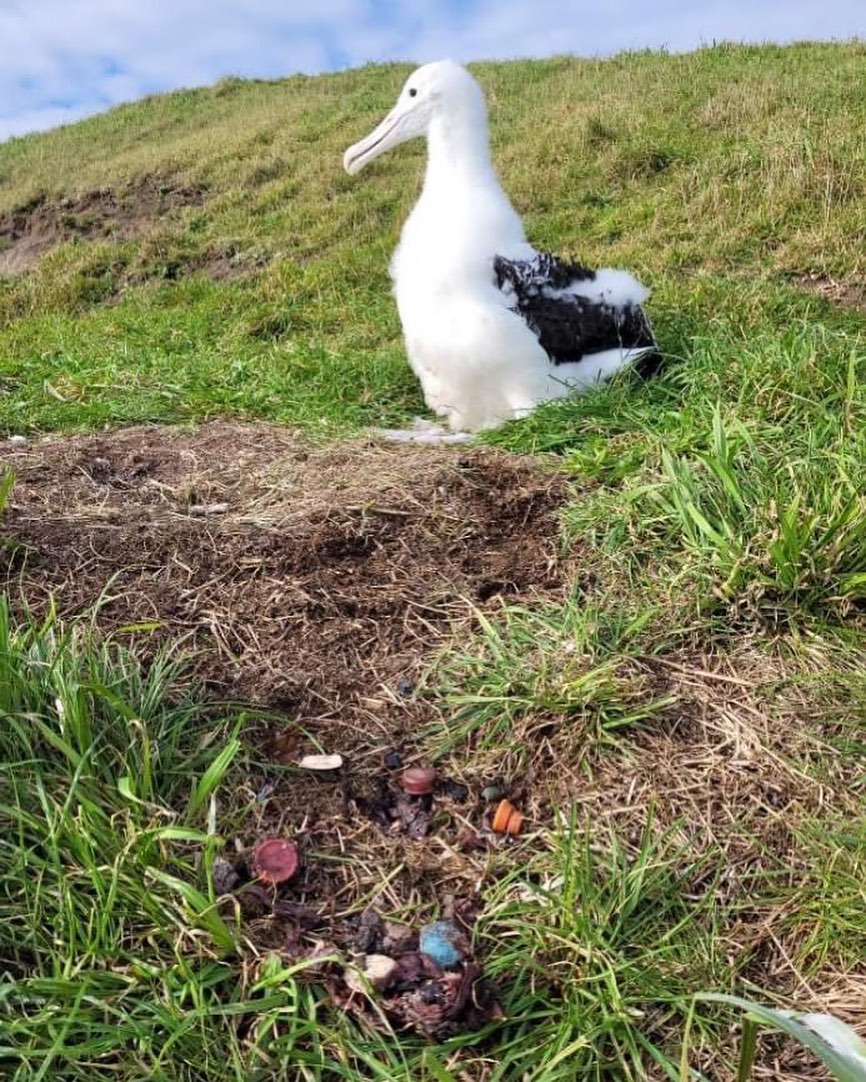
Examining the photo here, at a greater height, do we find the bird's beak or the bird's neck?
the bird's beak

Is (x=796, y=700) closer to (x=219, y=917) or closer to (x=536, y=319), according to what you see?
(x=219, y=917)

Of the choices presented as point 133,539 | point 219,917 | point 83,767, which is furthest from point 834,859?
point 133,539

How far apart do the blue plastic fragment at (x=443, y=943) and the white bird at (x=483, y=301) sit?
2.59 metres

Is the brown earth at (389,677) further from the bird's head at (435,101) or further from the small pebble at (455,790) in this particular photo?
the bird's head at (435,101)

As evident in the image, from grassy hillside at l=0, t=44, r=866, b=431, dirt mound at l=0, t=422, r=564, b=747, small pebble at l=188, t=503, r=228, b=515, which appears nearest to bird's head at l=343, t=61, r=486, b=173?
grassy hillside at l=0, t=44, r=866, b=431

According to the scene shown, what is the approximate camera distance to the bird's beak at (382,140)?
4.49 m

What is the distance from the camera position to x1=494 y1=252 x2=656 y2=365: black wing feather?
389 centimetres

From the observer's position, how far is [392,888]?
1.75m

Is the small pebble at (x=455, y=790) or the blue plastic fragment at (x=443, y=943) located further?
the small pebble at (x=455, y=790)

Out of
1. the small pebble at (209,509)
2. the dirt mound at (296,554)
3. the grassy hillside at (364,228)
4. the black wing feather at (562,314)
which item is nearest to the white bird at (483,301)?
the black wing feather at (562,314)

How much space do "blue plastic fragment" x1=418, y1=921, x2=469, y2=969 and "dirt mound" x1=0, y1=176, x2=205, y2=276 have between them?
11.0 meters

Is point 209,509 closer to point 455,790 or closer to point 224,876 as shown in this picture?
point 455,790

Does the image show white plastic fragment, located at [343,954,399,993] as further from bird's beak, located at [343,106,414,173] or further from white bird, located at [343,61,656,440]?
bird's beak, located at [343,106,414,173]

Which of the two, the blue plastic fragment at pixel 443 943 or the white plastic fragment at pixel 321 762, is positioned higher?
the white plastic fragment at pixel 321 762
